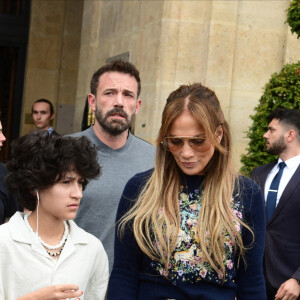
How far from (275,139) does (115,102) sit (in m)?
3.30

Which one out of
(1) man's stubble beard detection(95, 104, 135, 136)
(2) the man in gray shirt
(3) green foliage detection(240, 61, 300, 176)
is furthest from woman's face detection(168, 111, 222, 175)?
(3) green foliage detection(240, 61, 300, 176)

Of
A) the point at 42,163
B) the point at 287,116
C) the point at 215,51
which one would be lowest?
the point at 42,163

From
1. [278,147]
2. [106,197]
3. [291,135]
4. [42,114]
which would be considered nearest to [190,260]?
[106,197]

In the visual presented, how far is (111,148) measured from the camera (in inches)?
184

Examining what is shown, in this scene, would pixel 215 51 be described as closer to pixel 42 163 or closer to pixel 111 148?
pixel 111 148

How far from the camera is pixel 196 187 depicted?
137 inches

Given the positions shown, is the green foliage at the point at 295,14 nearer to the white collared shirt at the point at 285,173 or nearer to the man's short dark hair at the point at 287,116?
the man's short dark hair at the point at 287,116

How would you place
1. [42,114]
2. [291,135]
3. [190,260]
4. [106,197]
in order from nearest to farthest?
1. [190,260]
2. [106,197]
3. [291,135]
4. [42,114]

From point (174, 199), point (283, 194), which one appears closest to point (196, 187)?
point (174, 199)

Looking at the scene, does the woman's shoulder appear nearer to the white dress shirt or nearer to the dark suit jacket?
the white dress shirt

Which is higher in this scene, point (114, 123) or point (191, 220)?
point (114, 123)

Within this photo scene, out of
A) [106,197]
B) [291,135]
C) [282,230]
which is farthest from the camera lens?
[291,135]

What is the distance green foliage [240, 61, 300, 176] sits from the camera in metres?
7.67

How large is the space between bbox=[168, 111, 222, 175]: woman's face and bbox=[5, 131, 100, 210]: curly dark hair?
18.9 inches
